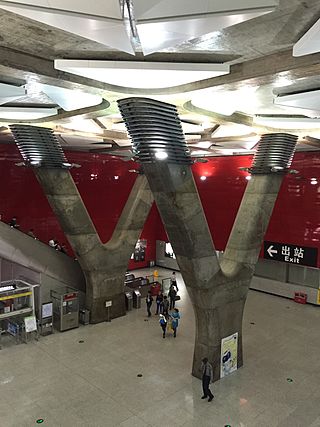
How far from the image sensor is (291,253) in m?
17.7

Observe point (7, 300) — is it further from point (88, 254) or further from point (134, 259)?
point (134, 259)

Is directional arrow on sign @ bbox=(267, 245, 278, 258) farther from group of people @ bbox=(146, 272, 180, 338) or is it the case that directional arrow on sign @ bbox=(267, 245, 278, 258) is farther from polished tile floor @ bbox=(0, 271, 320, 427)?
group of people @ bbox=(146, 272, 180, 338)

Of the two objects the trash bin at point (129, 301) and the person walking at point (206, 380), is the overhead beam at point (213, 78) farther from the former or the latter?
the trash bin at point (129, 301)

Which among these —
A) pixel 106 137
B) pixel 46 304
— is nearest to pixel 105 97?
pixel 106 137

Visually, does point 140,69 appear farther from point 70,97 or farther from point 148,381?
point 148,381

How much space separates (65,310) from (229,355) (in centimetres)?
644

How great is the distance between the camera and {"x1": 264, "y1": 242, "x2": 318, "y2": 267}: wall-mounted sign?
55.7 feet

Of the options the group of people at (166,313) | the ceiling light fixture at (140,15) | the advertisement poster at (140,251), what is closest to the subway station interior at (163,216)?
the ceiling light fixture at (140,15)

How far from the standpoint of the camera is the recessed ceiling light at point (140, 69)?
5.33 metres

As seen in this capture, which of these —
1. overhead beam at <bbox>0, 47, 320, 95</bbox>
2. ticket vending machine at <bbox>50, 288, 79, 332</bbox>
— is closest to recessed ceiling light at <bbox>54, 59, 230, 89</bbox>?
overhead beam at <bbox>0, 47, 320, 95</bbox>

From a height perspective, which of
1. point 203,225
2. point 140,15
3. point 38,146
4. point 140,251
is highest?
point 140,15

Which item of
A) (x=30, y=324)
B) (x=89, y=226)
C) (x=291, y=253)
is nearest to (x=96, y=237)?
(x=89, y=226)

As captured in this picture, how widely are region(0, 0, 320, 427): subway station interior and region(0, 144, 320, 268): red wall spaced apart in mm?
105

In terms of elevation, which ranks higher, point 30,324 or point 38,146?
point 38,146
